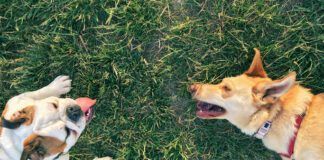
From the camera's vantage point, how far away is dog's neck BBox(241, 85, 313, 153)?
15.3ft

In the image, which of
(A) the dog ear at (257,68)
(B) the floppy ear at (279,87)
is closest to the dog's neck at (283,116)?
(B) the floppy ear at (279,87)

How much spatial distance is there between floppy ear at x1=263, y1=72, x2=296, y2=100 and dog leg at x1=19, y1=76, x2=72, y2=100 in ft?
9.14

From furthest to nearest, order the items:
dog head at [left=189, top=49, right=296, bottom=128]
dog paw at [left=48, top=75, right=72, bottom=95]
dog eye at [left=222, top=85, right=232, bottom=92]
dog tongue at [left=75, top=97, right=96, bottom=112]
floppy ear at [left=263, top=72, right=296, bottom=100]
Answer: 1. dog paw at [left=48, top=75, right=72, bottom=95]
2. dog tongue at [left=75, top=97, right=96, bottom=112]
3. dog eye at [left=222, top=85, right=232, bottom=92]
4. dog head at [left=189, top=49, right=296, bottom=128]
5. floppy ear at [left=263, top=72, right=296, bottom=100]

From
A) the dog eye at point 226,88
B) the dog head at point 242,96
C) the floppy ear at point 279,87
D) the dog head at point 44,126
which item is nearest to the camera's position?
the floppy ear at point 279,87

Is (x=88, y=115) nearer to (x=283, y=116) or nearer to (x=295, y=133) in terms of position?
(x=283, y=116)

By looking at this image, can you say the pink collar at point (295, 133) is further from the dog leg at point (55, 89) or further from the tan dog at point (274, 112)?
the dog leg at point (55, 89)

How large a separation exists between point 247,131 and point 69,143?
6.98 ft

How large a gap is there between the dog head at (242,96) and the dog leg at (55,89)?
74.6 inches

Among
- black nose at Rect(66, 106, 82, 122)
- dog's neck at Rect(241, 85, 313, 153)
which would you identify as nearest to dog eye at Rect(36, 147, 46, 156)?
black nose at Rect(66, 106, 82, 122)

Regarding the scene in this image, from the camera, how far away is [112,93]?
19.4ft

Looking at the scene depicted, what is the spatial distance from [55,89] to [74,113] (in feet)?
2.96

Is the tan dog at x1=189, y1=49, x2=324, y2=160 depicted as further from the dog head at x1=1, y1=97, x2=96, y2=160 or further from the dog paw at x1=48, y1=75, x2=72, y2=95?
the dog paw at x1=48, y1=75, x2=72, y2=95

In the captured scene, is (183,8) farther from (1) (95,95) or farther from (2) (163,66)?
(1) (95,95)

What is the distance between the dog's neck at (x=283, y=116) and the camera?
15.3 ft
